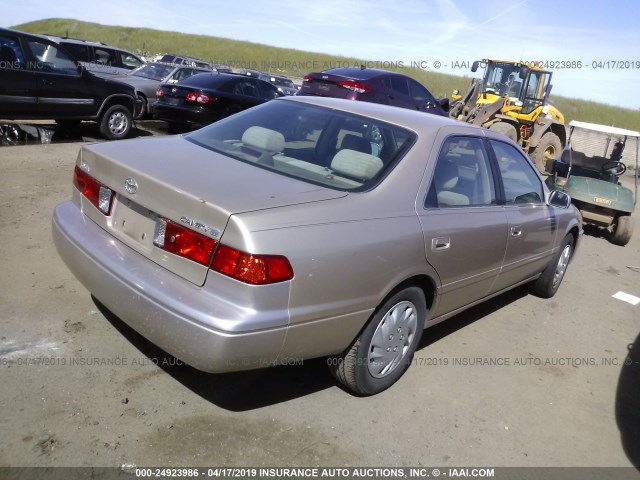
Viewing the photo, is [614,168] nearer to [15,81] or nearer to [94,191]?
[94,191]

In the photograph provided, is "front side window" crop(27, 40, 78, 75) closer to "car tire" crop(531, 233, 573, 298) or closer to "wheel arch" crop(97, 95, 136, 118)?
"wheel arch" crop(97, 95, 136, 118)

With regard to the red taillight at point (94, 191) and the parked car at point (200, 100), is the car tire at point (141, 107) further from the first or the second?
the red taillight at point (94, 191)

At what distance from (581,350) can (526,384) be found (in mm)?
1001

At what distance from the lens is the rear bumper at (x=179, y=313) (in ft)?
8.27

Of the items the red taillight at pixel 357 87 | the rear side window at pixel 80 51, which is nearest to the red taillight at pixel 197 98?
the red taillight at pixel 357 87

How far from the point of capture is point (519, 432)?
10.9 feet

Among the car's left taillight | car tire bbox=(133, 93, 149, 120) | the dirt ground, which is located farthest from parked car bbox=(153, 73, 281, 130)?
the car's left taillight

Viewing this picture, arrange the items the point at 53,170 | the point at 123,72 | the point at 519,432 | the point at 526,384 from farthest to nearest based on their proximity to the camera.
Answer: the point at 123,72
the point at 53,170
the point at 526,384
the point at 519,432

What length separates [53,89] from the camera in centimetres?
904

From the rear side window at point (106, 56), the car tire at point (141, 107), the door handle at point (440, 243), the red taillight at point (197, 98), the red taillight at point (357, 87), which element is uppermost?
the red taillight at point (357, 87)

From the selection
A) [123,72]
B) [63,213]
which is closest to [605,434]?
[63,213]

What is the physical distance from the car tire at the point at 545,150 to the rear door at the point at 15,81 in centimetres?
1107

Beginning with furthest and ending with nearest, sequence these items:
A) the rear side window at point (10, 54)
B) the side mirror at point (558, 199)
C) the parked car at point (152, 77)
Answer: the parked car at point (152, 77), the rear side window at point (10, 54), the side mirror at point (558, 199)

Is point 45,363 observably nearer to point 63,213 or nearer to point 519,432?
point 63,213
